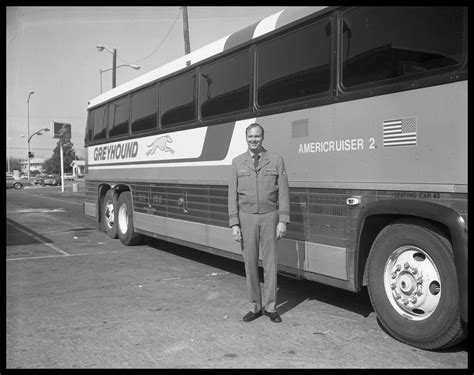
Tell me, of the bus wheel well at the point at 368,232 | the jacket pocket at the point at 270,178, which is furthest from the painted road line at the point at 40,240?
the bus wheel well at the point at 368,232

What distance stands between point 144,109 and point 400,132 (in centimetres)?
606

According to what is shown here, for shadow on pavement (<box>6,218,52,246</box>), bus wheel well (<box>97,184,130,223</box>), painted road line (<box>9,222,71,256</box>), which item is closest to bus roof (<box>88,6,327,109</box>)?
bus wheel well (<box>97,184,130,223</box>)

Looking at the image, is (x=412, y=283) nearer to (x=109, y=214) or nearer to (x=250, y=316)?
(x=250, y=316)

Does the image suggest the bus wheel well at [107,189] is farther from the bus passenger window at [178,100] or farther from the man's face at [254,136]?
the man's face at [254,136]

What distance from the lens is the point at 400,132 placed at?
14.4 ft

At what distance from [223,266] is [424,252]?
442 centimetres

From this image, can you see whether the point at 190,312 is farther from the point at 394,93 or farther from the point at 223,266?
the point at 394,93

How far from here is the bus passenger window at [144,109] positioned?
905 cm

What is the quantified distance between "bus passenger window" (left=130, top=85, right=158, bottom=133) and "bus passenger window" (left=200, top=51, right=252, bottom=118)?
180 centimetres

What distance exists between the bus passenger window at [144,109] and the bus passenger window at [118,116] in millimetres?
369

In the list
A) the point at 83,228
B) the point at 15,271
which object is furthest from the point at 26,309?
the point at 83,228

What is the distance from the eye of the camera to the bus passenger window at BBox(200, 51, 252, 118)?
6.49 meters

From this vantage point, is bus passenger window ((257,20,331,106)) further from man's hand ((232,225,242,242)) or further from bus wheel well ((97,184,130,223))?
bus wheel well ((97,184,130,223))

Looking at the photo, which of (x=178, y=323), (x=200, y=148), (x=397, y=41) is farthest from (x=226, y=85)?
(x=178, y=323)
